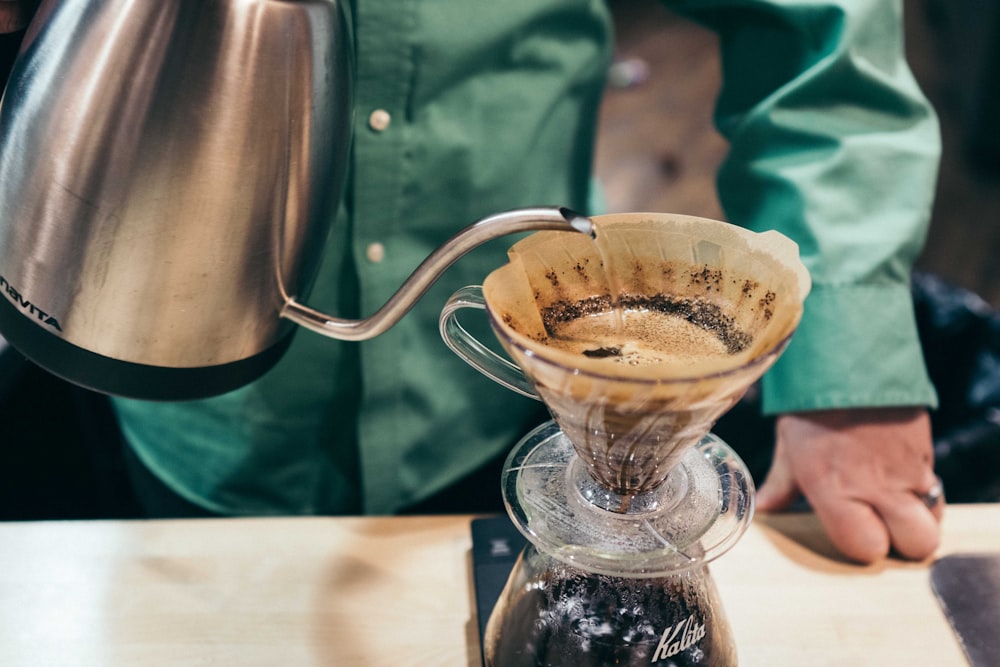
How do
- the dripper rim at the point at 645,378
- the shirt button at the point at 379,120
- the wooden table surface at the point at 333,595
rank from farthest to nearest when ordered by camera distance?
1. the shirt button at the point at 379,120
2. the wooden table surface at the point at 333,595
3. the dripper rim at the point at 645,378

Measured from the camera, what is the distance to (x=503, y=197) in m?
0.87

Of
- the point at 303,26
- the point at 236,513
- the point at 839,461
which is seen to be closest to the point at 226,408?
the point at 236,513

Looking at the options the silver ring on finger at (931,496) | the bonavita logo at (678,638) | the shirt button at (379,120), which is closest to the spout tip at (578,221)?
the bonavita logo at (678,638)

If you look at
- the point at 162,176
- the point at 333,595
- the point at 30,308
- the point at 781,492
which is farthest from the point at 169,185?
the point at 781,492

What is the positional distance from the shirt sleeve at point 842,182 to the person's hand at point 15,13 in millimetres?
621

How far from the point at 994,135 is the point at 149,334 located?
9.35 feet

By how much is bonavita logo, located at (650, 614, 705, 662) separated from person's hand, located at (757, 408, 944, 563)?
0.26 metres

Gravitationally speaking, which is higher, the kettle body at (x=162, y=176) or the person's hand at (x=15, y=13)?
the person's hand at (x=15, y=13)

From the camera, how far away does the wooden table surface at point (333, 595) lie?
648mm

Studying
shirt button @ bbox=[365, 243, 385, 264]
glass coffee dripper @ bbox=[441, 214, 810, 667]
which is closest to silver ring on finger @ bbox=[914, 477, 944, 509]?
glass coffee dripper @ bbox=[441, 214, 810, 667]

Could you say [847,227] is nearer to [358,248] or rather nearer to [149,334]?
[358,248]

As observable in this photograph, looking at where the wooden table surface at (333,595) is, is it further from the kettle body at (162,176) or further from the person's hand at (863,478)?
the kettle body at (162,176)

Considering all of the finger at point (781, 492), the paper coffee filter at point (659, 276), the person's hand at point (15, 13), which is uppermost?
the person's hand at point (15, 13)

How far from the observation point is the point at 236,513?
974 mm
